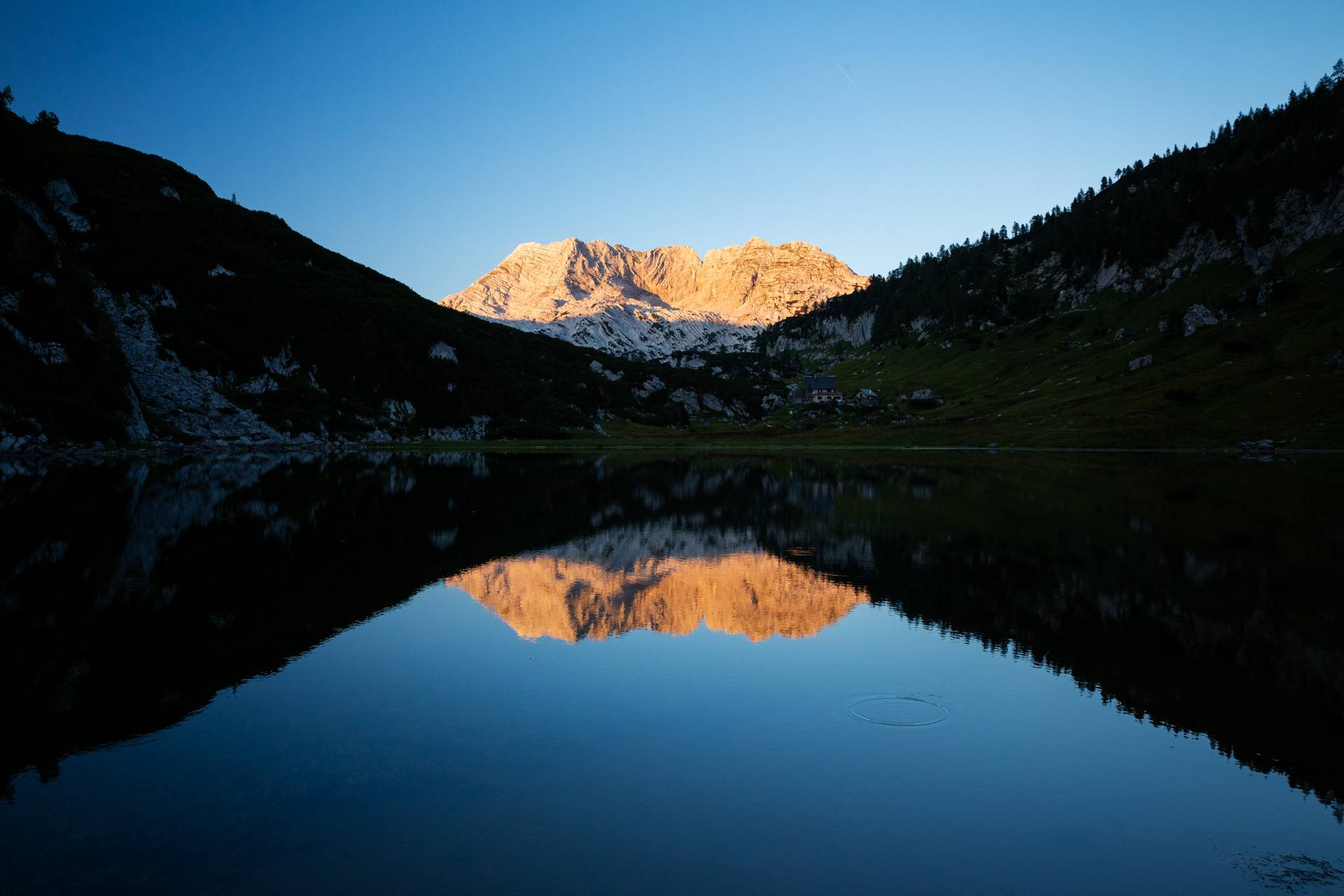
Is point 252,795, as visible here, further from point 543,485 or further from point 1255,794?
point 543,485

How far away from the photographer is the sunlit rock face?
2597 centimetres

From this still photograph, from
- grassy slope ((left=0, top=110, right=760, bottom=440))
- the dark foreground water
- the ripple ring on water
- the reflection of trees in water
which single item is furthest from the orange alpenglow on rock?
grassy slope ((left=0, top=110, right=760, bottom=440))

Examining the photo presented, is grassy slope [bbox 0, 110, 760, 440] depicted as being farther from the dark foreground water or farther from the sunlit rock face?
the sunlit rock face

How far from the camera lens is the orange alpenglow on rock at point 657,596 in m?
25.8

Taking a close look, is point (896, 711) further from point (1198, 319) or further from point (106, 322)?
point (1198, 319)

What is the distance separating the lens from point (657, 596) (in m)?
30.3

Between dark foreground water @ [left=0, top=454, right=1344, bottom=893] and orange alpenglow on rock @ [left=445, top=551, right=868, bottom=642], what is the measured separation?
24 cm

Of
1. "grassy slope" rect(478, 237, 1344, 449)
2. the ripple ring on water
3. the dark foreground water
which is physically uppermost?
"grassy slope" rect(478, 237, 1344, 449)

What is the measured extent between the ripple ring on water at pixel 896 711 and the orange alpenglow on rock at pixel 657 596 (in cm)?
596

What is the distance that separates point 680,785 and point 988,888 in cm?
529

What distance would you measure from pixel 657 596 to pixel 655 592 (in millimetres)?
556

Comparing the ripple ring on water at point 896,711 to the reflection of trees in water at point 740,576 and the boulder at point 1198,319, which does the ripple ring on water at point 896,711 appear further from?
the boulder at point 1198,319

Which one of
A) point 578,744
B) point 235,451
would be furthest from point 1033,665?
point 235,451

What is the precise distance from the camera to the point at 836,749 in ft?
51.4
